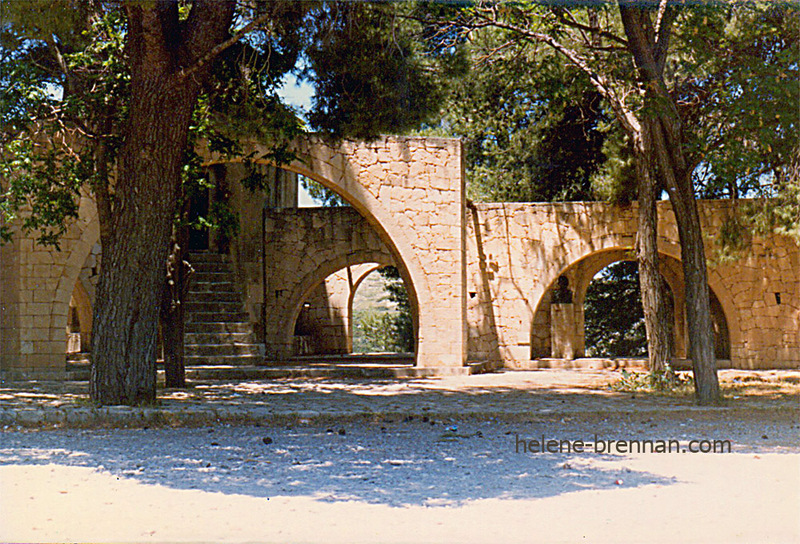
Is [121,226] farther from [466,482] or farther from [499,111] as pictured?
[499,111]

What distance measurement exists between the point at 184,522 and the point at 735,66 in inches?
300

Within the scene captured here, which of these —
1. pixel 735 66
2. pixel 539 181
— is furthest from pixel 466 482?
pixel 539 181

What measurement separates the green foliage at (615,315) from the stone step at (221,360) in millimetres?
10932

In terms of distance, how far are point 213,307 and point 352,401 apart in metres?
7.44

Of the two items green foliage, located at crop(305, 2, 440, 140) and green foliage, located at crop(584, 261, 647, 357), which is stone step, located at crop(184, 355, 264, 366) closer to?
green foliage, located at crop(305, 2, 440, 140)

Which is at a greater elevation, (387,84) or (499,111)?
(499,111)

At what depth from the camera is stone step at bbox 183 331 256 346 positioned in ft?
46.0

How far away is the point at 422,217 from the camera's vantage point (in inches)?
514

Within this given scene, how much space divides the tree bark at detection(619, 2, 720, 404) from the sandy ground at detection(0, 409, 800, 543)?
4.31 ft

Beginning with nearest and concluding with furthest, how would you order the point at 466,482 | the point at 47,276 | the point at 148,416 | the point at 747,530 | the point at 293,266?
the point at 747,530 < the point at 466,482 < the point at 148,416 < the point at 47,276 < the point at 293,266

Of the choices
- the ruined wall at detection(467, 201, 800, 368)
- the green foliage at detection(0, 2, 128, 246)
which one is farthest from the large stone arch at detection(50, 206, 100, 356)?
the ruined wall at detection(467, 201, 800, 368)

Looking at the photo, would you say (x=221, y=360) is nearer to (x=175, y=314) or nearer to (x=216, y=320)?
(x=216, y=320)

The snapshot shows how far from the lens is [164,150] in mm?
7141

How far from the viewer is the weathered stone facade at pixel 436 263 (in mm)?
11109
